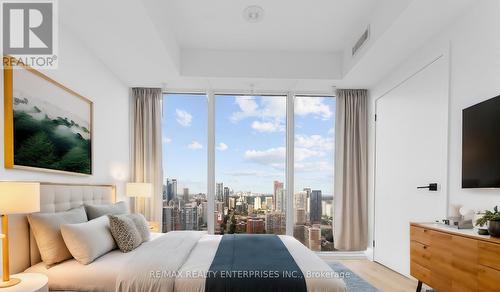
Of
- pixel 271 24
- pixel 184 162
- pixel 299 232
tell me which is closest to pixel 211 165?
pixel 184 162

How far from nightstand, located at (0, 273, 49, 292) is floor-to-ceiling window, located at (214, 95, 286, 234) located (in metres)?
3.06

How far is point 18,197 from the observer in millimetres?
1906

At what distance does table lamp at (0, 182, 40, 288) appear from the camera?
1869 mm

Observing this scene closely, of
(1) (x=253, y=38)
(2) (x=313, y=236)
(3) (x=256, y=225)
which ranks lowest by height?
(2) (x=313, y=236)

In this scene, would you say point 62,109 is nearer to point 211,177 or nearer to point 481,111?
point 211,177

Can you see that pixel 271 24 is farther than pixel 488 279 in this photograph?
Yes

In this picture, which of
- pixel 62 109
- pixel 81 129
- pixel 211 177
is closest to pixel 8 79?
pixel 62 109

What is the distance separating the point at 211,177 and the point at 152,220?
109 centimetres

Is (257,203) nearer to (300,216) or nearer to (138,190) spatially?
(300,216)

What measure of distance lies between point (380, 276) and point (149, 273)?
298 cm

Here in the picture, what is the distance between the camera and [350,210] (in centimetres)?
486

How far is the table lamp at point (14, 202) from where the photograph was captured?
187 centimetres

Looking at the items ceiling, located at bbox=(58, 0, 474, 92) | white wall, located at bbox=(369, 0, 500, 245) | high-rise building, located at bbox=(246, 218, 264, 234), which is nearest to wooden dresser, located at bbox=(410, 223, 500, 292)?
white wall, located at bbox=(369, 0, 500, 245)

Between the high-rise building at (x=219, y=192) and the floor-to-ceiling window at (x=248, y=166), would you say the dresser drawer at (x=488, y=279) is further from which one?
the high-rise building at (x=219, y=192)
